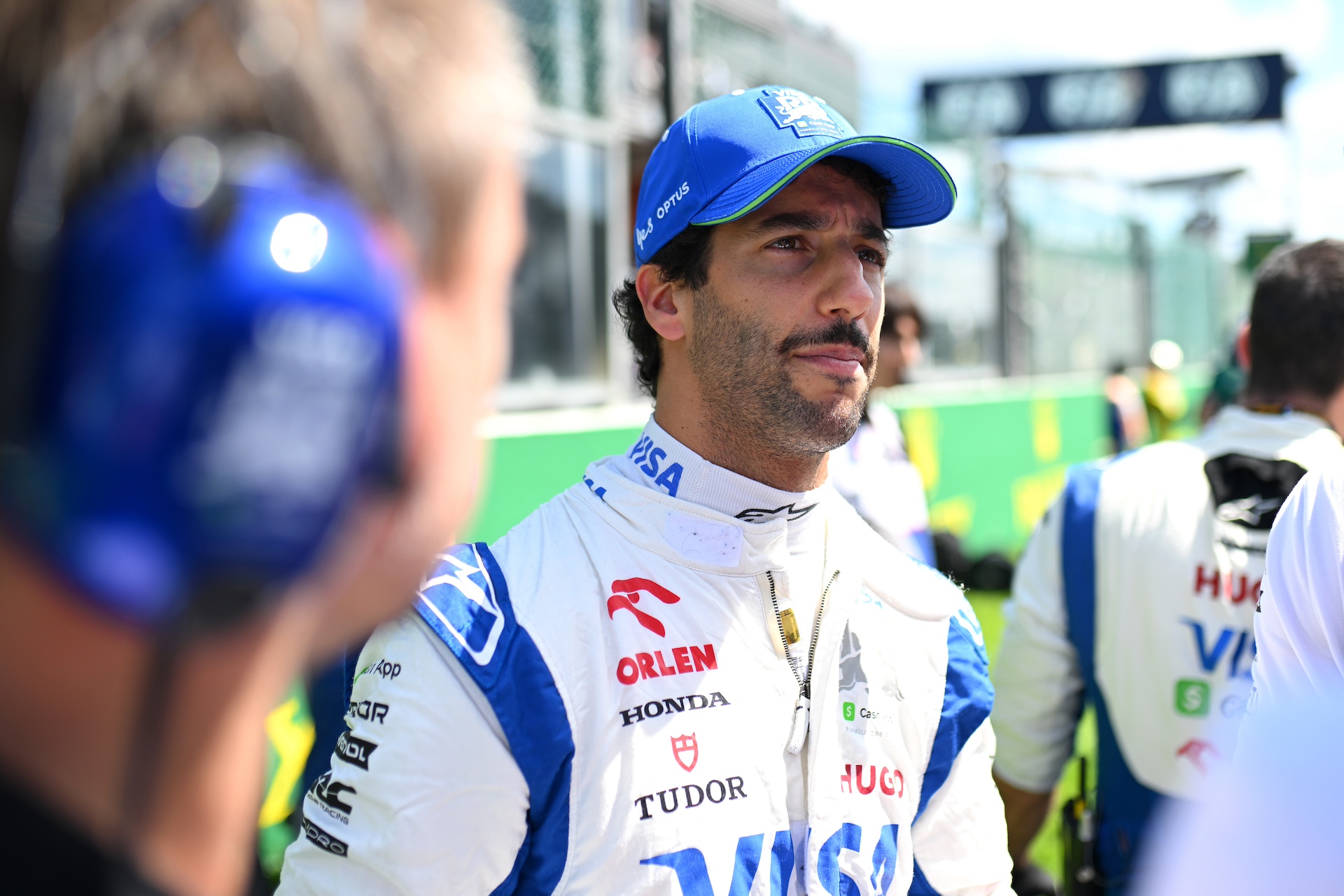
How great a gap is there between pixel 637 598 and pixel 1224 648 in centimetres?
167

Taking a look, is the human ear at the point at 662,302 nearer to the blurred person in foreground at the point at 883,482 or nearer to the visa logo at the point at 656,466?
the visa logo at the point at 656,466

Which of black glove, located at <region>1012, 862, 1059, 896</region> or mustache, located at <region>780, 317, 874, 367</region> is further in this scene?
black glove, located at <region>1012, 862, 1059, 896</region>

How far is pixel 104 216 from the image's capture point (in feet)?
1.76

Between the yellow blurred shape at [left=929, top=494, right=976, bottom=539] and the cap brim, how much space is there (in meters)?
7.01

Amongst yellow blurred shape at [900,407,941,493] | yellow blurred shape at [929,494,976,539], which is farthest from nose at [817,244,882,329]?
yellow blurred shape at [929,494,976,539]

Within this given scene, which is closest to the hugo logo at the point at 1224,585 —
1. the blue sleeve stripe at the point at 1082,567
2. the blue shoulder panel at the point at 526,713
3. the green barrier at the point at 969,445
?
the blue sleeve stripe at the point at 1082,567

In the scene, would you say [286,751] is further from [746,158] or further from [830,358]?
[746,158]

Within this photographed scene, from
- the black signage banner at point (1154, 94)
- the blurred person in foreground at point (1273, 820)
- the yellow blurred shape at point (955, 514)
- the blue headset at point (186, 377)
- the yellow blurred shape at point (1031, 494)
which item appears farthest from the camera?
the black signage banner at point (1154, 94)

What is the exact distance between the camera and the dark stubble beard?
171cm

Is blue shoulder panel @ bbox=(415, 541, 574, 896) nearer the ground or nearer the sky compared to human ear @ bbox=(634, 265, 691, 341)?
nearer the ground

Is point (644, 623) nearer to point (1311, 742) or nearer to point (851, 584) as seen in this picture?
point (851, 584)

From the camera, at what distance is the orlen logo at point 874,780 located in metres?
1.51

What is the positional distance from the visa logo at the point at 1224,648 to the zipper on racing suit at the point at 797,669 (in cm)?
133

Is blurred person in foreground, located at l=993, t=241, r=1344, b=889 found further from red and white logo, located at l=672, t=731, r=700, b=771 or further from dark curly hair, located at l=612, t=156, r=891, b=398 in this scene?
red and white logo, located at l=672, t=731, r=700, b=771
